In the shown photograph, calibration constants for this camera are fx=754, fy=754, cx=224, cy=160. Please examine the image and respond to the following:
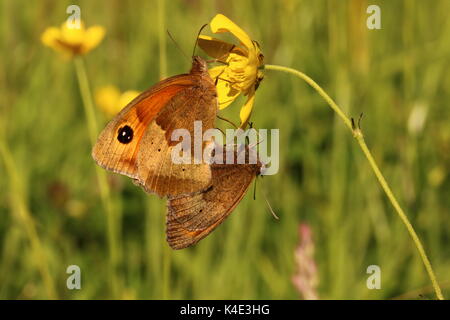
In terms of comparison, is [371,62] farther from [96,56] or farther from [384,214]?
[96,56]

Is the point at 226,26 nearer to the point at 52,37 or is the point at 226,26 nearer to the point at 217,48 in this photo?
the point at 217,48

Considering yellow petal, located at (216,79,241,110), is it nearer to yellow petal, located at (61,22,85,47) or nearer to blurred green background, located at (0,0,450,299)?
blurred green background, located at (0,0,450,299)

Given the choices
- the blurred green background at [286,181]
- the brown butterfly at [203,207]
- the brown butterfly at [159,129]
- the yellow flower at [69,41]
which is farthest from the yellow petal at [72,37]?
the brown butterfly at [203,207]

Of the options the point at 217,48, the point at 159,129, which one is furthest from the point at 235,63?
the point at 159,129

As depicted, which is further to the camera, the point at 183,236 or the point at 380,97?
the point at 380,97

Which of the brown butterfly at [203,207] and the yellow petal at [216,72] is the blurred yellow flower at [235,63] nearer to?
the yellow petal at [216,72]

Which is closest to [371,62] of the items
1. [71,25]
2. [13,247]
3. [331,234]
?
[331,234]
